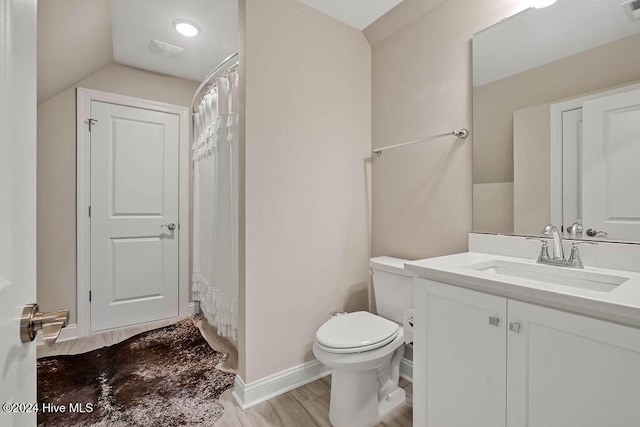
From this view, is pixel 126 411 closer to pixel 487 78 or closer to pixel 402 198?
pixel 402 198

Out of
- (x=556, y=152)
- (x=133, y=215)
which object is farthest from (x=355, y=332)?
(x=133, y=215)

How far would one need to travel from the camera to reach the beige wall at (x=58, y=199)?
7.83 feet

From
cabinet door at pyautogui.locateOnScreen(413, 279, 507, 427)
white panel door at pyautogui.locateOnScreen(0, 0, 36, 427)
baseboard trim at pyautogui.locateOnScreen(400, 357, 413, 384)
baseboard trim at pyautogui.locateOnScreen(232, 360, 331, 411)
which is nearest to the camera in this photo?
white panel door at pyautogui.locateOnScreen(0, 0, 36, 427)

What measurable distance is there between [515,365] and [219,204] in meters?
1.95

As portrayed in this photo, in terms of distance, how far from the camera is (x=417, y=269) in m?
1.26

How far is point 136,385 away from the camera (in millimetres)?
1829

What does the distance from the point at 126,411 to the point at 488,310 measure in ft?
6.16

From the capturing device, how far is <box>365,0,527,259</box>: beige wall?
1659 mm

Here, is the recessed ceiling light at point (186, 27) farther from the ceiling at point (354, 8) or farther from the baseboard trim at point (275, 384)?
the baseboard trim at point (275, 384)

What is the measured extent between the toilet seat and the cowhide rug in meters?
0.73

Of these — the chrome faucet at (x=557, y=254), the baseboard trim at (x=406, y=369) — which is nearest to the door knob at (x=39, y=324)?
the chrome faucet at (x=557, y=254)

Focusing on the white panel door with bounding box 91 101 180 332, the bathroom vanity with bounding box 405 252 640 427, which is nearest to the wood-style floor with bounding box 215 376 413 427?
the bathroom vanity with bounding box 405 252 640 427

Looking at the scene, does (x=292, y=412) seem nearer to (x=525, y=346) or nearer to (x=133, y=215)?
(x=525, y=346)

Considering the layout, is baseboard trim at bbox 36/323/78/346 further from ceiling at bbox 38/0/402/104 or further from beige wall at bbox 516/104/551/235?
beige wall at bbox 516/104/551/235
